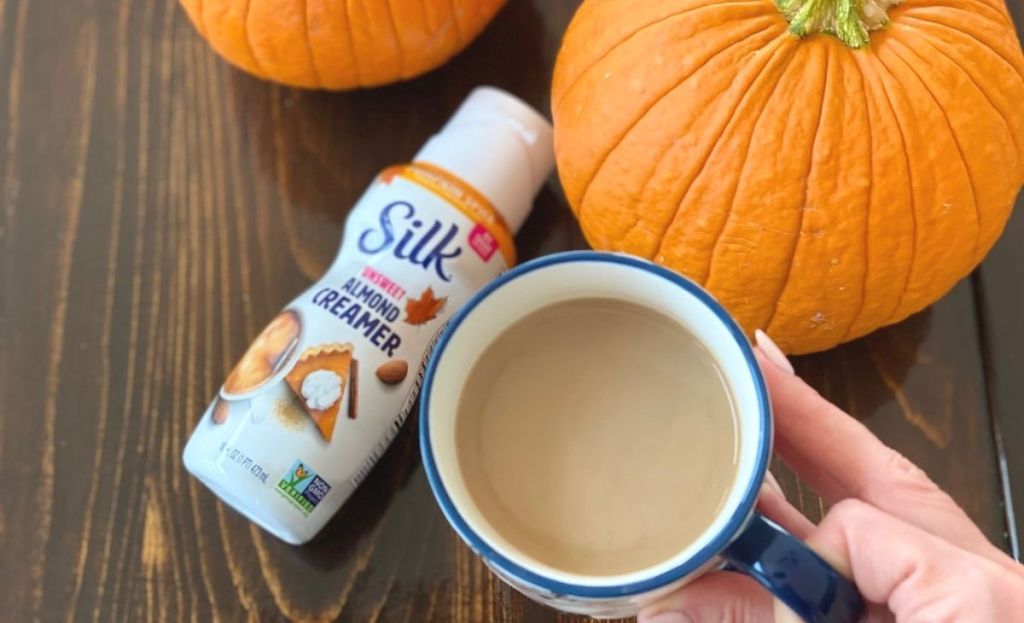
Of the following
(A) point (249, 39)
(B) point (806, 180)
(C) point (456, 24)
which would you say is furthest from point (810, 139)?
(A) point (249, 39)

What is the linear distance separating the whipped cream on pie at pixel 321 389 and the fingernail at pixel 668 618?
21 cm

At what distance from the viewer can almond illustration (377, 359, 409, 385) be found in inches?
21.3

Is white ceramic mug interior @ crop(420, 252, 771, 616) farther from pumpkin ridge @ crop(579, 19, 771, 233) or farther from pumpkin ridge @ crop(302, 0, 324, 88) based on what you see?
pumpkin ridge @ crop(302, 0, 324, 88)

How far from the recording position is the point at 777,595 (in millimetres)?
366

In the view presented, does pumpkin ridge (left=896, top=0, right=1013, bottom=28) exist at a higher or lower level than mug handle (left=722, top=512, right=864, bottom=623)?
higher

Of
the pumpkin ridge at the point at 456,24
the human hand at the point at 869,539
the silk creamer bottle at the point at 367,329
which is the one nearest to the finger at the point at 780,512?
the human hand at the point at 869,539

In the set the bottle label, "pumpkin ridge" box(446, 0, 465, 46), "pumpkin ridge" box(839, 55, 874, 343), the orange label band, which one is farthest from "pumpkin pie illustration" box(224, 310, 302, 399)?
"pumpkin ridge" box(839, 55, 874, 343)

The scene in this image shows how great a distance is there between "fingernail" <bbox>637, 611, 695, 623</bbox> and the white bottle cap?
0.27 meters

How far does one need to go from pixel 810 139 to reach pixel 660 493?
0.20 m

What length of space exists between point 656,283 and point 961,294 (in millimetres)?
302

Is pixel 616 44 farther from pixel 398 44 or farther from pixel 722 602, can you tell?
pixel 722 602

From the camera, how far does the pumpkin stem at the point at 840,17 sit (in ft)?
1.51

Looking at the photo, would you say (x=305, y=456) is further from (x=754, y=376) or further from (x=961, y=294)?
(x=961, y=294)

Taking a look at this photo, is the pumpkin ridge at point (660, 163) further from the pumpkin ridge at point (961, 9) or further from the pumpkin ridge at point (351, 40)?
the pumpkin ridge at point (351, 40)
